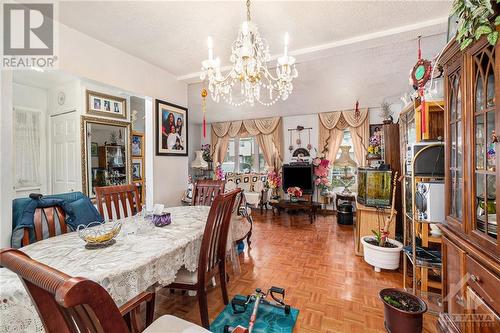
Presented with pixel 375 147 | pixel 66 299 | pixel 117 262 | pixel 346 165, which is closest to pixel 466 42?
pixel 66 299

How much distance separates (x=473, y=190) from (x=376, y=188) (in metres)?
2.02

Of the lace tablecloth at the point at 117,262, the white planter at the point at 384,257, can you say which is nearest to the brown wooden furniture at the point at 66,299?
the lace tablecloth at the point at 117,262

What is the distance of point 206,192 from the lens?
9.40ft

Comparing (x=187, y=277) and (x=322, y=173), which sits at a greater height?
(x=322, y=173)

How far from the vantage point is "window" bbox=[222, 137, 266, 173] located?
21.9ft

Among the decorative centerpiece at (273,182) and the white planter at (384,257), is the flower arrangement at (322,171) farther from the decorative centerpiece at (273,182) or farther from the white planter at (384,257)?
the white planter at (384,257)

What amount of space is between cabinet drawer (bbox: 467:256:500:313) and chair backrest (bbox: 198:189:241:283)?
1439 mm

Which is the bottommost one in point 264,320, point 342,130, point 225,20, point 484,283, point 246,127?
point 264,320

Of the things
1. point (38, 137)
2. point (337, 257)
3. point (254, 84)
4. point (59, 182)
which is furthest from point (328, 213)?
point (38, 137)

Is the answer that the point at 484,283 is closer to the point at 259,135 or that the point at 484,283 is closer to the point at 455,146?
the point at 455,146

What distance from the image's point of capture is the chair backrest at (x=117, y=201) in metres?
2.04

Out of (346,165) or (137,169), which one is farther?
(346,165)

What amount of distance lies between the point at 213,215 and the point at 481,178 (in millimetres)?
1567

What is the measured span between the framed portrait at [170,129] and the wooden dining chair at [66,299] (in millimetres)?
2480
